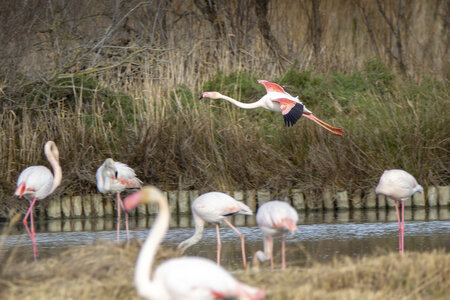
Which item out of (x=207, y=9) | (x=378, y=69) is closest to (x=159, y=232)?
(x=378, y=69)

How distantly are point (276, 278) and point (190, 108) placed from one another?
292 inches

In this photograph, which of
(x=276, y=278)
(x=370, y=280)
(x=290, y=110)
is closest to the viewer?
(x=370, y=280)

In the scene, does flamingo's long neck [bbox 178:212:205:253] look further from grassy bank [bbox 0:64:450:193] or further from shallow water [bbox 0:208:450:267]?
grassy bank [bbox 0:64:450:193]

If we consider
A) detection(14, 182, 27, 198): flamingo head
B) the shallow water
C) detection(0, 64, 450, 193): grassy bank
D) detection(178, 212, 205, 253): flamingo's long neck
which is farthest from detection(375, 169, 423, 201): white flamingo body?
detection(14, 182, 27, 198): flamingo head

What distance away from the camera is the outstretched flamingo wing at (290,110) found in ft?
31.0

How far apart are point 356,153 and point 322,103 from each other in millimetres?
3988

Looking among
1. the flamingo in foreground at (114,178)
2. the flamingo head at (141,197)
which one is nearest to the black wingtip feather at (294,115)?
the flamingo in foreground at (114,178)

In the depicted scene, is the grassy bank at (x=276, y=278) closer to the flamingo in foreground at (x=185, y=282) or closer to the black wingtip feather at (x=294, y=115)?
the flamingo in foreground at (x=185, y=282)

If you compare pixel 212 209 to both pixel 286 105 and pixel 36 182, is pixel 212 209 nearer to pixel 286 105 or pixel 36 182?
pixel 36 182

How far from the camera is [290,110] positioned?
9688 millimetres

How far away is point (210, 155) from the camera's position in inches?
435

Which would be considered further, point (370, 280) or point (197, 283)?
point (370, 280)

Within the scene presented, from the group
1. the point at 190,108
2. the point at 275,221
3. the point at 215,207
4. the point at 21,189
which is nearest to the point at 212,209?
the point at 215,207

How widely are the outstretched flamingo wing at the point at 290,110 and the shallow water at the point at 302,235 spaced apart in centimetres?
135
